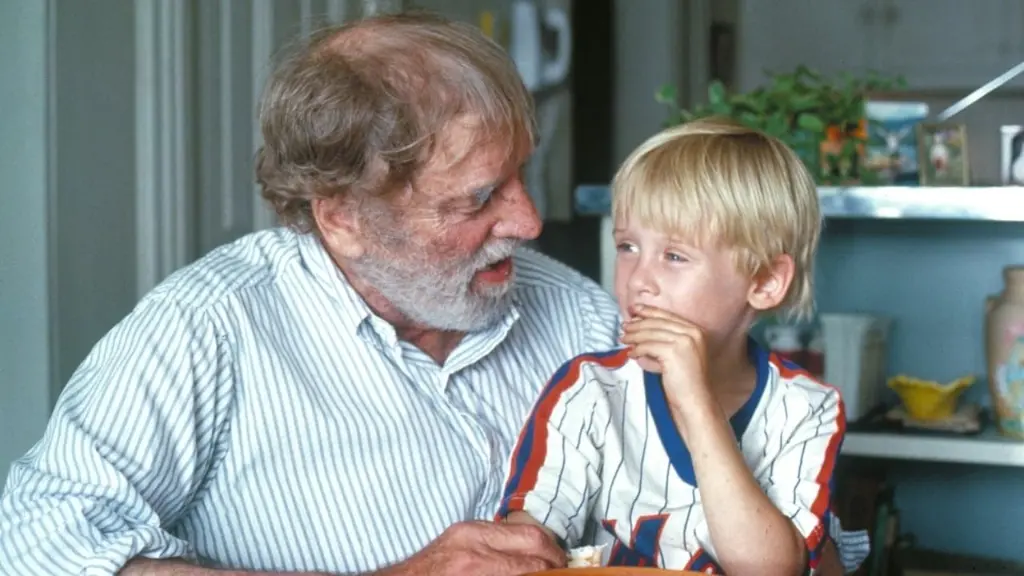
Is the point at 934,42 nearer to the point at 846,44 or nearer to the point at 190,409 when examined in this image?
the point at 846,44

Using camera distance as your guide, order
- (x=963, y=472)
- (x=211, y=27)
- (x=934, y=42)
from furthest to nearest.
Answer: (x=934, y=42), (x=963, y=472), (x=211, y=27)

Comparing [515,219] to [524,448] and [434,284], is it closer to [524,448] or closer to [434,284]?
[434,284]

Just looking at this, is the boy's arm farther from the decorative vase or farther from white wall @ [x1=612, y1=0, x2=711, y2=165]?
white wall @ [x1=612, y1=0, x2=711, y2=165]

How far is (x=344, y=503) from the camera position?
141 cm

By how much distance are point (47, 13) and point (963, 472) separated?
6.88 ft

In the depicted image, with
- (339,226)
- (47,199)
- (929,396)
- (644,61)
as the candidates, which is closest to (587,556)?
(339,226)

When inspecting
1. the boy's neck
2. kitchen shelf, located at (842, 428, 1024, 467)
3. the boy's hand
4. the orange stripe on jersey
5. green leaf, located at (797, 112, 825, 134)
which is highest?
green leaf, located at (797, 112, 825, 134)

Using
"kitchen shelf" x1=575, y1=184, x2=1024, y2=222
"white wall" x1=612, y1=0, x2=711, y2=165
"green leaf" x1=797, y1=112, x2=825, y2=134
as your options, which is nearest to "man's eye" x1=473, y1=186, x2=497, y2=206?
"kitchen shelf" x1=575, y1=184, x2=1024, y2=222

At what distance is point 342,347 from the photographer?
4.81ft

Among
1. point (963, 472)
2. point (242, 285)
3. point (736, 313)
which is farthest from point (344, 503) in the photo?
point (963, 472)

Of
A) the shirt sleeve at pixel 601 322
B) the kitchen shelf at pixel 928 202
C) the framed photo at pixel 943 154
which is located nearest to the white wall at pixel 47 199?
the shirt sleeve at pixel 601 322

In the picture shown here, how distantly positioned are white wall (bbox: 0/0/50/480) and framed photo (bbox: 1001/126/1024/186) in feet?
5.37

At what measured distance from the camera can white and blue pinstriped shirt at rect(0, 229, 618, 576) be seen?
1262mm

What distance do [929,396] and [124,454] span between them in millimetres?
1630
